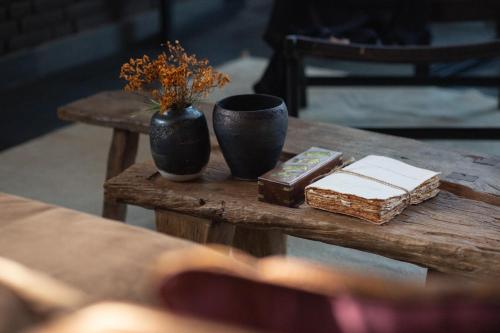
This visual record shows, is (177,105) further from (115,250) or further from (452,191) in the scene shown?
(115,250)

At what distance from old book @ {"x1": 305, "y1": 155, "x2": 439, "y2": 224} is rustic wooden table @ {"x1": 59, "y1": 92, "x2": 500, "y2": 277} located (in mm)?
20

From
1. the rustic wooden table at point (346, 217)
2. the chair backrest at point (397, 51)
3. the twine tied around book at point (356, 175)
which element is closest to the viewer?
the rustic wooden table at point (346, 217)

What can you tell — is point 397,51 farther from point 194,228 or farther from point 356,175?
point 194,228

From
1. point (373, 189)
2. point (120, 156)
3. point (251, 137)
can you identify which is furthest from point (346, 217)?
point (120, 156)

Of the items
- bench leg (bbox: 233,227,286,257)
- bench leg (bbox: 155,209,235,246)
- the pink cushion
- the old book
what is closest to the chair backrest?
bench leg (bbox: 233,227,286,257)

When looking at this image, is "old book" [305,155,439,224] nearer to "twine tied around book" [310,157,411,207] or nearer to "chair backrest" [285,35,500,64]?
"twine tied around book" [310,157,411,207]

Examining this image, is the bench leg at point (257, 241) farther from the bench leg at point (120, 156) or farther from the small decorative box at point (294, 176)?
the bench leg at point (120, 156)

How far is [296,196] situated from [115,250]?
64 centimetres

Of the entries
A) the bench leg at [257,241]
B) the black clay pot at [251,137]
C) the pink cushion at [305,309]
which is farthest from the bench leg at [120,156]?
the pink cushion at [305,309]

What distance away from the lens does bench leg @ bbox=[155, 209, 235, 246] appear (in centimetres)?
167

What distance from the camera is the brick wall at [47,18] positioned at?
4.04 m

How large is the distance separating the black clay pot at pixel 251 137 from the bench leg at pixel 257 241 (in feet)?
0.80

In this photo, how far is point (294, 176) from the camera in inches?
65.2

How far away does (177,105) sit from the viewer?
1.76m
